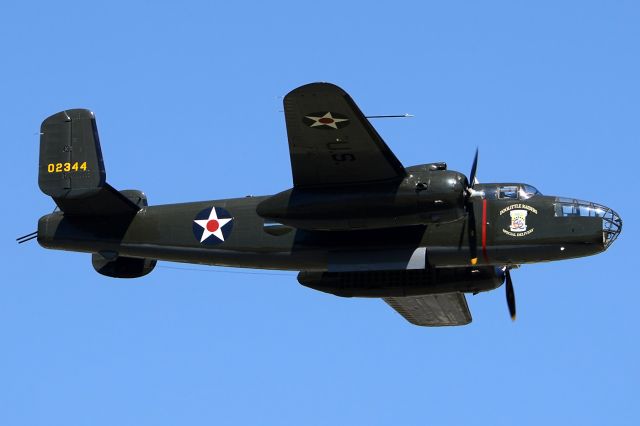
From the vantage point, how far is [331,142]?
27625 mm

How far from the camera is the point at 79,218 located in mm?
31641

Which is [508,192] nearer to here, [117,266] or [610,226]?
[610,226]

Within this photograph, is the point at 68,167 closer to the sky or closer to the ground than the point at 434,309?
closer to the sky

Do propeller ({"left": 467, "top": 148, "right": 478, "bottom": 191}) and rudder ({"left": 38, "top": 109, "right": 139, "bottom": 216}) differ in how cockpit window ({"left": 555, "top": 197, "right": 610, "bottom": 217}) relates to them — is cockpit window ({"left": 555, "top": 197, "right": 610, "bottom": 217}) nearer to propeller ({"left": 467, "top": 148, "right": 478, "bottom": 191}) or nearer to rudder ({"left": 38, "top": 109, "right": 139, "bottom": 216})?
propeller ({"left": 467, "top": 148, "right": 478, "bottom": 191})

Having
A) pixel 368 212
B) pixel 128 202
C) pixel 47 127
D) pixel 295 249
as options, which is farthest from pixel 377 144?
pixel 47 127

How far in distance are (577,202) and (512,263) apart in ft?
6.74

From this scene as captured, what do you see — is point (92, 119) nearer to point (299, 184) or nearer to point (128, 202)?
point (128, 202)

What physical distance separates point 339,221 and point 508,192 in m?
4.03

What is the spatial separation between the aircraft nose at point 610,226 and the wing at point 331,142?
479 centimetres

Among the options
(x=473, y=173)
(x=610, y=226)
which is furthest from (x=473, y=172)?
(x=610, y=226)

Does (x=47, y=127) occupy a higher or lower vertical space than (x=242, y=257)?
higher

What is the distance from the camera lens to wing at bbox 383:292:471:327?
109 feet

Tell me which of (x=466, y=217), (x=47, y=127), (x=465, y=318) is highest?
(x=47, y=127)

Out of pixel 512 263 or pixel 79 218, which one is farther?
pixel 79 218
